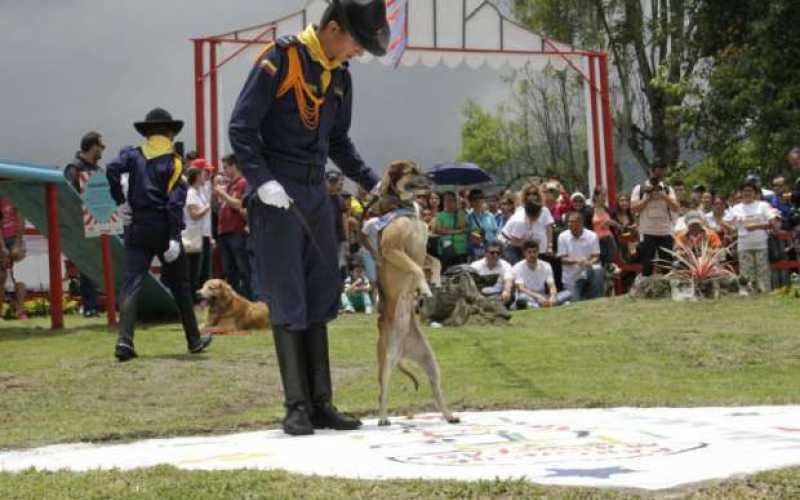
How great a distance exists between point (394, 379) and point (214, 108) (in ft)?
31.3

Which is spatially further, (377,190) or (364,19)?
(377,190)

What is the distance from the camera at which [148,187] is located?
10422 mm

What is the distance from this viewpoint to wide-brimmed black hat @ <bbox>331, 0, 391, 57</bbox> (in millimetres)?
6133

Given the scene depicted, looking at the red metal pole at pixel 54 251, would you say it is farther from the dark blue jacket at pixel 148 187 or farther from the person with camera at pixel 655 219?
the person with camera at pixel 655 219

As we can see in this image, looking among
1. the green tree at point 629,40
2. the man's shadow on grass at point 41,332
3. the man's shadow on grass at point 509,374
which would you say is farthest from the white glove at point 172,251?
the green tree at point 629,40

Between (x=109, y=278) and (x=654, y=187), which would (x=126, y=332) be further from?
(x=654, y=187)

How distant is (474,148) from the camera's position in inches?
2869

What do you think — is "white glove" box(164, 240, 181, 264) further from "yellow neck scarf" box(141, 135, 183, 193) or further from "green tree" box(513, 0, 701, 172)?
"green tree" box(513, 0, 701, 172)

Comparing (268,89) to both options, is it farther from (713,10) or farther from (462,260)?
(713,10)

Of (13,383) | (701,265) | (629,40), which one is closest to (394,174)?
(13,383)

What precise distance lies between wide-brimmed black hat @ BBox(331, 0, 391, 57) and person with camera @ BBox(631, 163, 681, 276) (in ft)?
34.8

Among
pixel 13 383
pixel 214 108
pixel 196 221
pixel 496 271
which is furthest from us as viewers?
pixel 214 108

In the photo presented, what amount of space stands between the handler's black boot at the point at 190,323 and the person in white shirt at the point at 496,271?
18.1ft

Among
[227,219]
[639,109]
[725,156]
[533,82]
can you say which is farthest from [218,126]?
[533,82]
